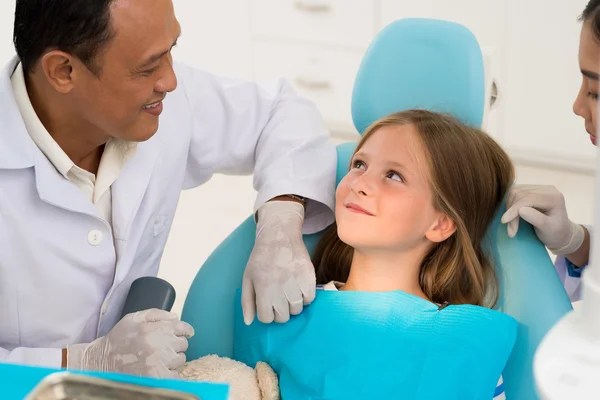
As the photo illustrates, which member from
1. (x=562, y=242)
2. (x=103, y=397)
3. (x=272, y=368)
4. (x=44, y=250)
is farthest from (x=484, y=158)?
(x=103, y=397)

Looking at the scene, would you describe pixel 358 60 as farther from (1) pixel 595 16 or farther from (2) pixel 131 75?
Answer: (2) pixel 131 75

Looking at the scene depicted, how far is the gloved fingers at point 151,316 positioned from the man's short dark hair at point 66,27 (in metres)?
0.38

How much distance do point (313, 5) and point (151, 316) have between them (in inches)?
80.3

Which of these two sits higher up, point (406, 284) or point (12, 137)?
point (12, 137)

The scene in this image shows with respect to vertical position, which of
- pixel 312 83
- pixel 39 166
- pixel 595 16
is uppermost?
pixel 595 16

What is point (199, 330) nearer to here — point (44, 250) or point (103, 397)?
point (44, 250)

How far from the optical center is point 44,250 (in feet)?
4.51

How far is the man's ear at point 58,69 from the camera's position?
4.27ft

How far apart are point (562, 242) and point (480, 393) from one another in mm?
355

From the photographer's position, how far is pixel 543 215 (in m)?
1.50

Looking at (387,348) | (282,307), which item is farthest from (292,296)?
(387,348)

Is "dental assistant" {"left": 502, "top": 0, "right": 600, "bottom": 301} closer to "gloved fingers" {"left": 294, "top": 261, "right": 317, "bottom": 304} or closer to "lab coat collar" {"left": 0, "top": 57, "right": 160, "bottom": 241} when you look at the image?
"gloved fingers" {"left": 294, "top": 261, "right": 317, "bottom": 304}

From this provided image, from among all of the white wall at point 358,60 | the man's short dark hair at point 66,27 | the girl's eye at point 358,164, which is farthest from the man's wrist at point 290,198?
the white wall at point 358,60

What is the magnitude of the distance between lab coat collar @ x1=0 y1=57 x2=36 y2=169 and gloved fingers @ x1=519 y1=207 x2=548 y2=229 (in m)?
0.80
